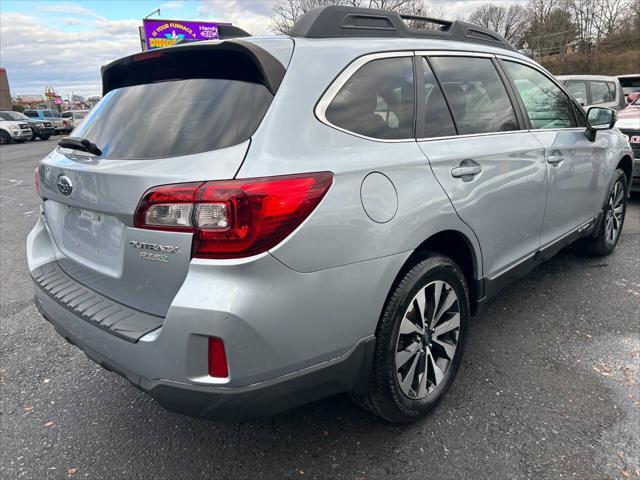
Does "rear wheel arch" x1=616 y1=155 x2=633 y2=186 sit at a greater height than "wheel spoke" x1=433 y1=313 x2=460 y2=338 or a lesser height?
greater

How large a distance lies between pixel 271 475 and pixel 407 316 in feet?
3.03

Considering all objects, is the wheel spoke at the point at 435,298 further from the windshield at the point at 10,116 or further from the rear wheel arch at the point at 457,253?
the windshield at the point at 10,116

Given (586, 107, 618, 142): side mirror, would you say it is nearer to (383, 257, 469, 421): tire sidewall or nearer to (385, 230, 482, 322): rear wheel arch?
(385, 230, 482, 322): rear wheel arch

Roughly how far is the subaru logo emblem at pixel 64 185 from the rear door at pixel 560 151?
2.67 metres

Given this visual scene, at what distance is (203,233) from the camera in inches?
65.2

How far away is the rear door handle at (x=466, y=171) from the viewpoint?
235 centimetres

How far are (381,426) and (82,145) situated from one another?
1951 millimetres

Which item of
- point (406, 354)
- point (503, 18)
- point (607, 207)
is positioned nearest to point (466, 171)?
point (406, 354)

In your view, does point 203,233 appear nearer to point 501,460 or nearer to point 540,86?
point 501,460

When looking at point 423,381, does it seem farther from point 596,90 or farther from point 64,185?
point 596,90

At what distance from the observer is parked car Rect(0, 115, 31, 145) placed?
25719 mm

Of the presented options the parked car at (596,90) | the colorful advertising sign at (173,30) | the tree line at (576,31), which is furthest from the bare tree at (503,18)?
the parked car at (596,90)

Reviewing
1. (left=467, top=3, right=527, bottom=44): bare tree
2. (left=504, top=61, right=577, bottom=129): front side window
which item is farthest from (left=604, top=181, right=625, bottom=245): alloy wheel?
(left=467, top=3, right=527, bottom=44): bare tree

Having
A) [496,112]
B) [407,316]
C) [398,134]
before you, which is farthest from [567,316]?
[398,134]
